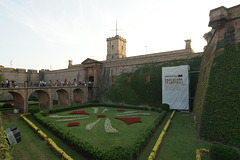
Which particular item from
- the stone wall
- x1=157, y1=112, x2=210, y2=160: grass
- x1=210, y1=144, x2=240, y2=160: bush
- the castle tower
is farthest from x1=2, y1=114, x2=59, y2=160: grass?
the castle tower

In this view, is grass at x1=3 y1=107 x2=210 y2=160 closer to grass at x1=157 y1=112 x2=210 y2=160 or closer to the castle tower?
grass at x1=157 y1=112 x2=210 y2=160

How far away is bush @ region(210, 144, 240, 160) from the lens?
617 cm

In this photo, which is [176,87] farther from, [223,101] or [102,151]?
[102,151]

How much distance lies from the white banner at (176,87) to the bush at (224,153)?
13118 mm

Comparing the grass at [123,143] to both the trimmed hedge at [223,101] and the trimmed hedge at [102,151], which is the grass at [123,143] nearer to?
the trimmed hedge at [102,151]

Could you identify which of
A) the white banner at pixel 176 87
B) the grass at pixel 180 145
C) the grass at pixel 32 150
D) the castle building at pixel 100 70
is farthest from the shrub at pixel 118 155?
the castle building at pixel 100 70

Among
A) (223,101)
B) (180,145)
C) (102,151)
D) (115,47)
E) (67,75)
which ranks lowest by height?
(180,145)

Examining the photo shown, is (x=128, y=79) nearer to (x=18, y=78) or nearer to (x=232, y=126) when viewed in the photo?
(x=232, y=126)

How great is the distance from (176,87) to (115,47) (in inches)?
1223

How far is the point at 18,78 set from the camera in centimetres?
3559

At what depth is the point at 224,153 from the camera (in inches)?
248

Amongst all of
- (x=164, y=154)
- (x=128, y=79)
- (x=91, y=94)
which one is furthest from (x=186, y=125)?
(x=91, y=94)

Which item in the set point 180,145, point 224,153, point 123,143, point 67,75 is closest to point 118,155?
point 123,143

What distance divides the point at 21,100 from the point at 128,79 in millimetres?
17451
